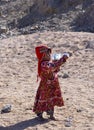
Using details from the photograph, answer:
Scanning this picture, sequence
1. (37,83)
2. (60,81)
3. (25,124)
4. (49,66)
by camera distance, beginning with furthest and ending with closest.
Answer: (60,81)
(37,83)
(25,124)
(49,66)

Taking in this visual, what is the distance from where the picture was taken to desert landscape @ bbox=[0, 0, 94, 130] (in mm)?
7531

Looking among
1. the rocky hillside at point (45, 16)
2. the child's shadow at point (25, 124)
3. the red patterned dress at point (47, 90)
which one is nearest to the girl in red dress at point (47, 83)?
the red patterned dress at point (47, 90)

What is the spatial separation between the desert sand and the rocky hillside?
106 inches

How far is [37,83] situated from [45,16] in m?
8.43

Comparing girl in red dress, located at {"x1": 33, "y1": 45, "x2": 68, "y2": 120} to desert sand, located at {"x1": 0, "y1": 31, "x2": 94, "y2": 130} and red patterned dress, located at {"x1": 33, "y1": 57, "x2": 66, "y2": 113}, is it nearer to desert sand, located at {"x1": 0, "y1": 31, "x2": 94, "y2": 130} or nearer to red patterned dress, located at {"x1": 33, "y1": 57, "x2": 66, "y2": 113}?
red patterned dress, located at {"x1": 33, "y1": 57, "x2": 66, "y2": 113}

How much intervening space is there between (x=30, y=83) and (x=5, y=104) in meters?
1.62

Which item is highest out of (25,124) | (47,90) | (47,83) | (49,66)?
(49,66)

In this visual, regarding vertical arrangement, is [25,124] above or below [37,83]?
below

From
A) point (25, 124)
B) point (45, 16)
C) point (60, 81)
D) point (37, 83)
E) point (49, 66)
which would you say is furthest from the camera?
point (45, 16)

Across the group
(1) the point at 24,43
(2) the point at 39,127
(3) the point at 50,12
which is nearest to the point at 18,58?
(1) the point at 24,43

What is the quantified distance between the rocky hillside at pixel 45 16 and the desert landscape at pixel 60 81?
9.16ft

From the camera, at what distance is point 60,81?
1004 cm

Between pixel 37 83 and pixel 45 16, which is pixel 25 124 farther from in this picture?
pixel 45 16

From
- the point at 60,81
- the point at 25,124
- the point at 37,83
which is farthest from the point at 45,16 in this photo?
the point at 25,124
